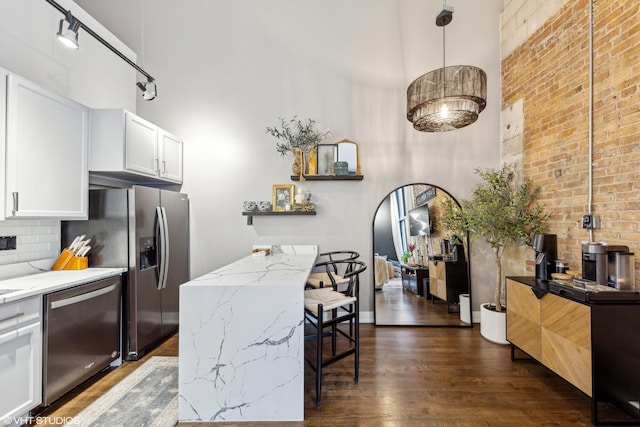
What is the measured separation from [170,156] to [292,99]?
1658 mm

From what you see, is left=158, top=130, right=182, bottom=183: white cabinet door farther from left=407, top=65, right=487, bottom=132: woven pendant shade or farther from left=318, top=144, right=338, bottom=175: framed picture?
left=407, top=65, right=487, bottom=132: woven pendant shade

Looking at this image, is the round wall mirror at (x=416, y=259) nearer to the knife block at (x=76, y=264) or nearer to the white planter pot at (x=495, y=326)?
the white planter pot at (x=495, y=326)

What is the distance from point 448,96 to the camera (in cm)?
210

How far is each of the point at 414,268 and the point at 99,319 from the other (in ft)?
10.7

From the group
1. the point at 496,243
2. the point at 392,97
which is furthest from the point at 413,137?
the point at 496,243

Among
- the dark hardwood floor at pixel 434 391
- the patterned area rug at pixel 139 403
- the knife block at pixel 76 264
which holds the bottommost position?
the patterned area rug at pixel 139 403

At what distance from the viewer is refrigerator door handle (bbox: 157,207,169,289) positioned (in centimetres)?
297

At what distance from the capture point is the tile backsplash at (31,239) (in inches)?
89.7

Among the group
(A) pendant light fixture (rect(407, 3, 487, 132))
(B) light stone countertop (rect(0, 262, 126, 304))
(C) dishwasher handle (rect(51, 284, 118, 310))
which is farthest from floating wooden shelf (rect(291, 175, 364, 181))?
(C) dishwasher handle (rect(51, 284, 118, 310))

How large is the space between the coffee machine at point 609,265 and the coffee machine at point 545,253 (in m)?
0.35

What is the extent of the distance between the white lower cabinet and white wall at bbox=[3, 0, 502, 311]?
184 cm

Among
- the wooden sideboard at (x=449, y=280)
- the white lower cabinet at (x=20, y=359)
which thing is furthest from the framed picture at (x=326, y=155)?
the white lower cabinet at (x=20, y=359)

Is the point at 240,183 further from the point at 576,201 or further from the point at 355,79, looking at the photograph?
the point at 576,201

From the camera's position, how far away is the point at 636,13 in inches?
81.5
